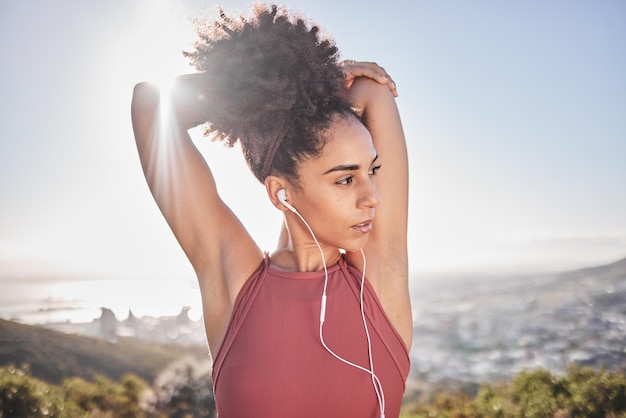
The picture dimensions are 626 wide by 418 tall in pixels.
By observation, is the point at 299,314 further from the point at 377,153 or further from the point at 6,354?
the point at 6,354

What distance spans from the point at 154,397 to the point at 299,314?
2.24m

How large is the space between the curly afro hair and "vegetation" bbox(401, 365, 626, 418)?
7.26ft

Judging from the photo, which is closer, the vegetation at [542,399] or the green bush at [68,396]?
the vegetation at [542,399]

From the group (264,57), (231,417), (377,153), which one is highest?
(264,57)

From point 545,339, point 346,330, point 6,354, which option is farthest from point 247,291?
point 6,354

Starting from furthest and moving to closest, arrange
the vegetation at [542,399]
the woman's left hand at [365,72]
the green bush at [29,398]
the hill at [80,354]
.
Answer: the hill at [80,354]
the green bush at [29,398]
the vegetation at [542,399]
the woman's left hand at [365,72]

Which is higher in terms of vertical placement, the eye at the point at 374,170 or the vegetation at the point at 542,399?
the eye at the point at 374,170

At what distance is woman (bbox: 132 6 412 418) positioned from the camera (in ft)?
4.53

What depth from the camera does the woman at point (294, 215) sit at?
138 cm

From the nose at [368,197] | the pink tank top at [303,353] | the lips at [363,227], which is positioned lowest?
the pink tank top at [303,353]

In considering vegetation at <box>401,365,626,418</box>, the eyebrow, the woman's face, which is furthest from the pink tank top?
vegetation at <box>401,365,626,418</box>

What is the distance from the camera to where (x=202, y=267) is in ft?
5.25

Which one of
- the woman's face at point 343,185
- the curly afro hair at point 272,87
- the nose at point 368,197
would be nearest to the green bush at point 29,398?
the curly afro hair at point 272,87

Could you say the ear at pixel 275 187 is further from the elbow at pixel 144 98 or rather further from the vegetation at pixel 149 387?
the vegetation at pixel 149 387
